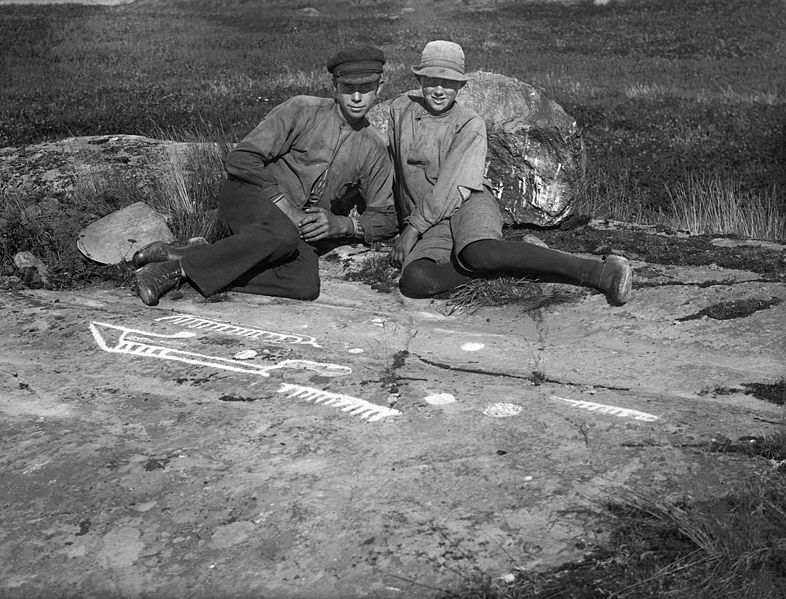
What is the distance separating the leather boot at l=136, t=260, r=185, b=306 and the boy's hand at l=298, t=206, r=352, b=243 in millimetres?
857

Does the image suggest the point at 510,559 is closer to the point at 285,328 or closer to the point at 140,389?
the point at 140,389

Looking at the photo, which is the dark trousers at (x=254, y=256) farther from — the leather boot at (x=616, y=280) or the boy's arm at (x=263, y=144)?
the leather boot at (x=616, y=280)

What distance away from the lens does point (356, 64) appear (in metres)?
5.82

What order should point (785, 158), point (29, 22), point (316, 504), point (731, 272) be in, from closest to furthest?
point (316, 504) → point (731, 272) → point (785, 158) → point (29, 22)

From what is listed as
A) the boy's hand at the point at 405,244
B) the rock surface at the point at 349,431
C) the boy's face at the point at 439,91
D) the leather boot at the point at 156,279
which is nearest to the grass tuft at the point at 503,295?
the rock surface at the point at 349,431

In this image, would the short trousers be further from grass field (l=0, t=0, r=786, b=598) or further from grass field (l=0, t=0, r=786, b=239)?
grass field (l=0, t=0, r=786, b=239)

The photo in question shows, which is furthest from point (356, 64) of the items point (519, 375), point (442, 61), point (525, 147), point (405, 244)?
point (519, 375)

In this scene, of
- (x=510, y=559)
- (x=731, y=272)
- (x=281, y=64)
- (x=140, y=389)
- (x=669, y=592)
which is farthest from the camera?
(x=281, y=64)

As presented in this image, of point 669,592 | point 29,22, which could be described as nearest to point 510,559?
point 669,592

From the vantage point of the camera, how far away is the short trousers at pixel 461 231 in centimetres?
570

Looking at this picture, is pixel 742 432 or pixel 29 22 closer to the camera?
pixel 742 432

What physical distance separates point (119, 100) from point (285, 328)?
9246 mm

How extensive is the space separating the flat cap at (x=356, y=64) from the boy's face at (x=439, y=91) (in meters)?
0.31

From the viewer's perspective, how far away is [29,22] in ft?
52.3
